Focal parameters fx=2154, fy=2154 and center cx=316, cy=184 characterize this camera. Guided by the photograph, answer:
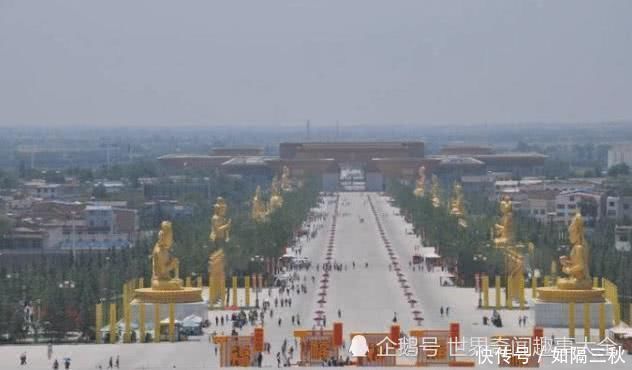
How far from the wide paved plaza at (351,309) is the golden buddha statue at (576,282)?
625 millimetres

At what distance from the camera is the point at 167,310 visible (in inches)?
1288

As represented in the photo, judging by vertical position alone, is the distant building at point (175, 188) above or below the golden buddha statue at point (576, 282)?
below

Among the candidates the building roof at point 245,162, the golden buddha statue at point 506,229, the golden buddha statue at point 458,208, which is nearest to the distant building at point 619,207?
the golden buddha statue at point 458,208

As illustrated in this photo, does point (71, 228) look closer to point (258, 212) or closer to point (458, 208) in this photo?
point (258, 212)

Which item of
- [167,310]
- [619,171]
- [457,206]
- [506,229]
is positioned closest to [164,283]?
[167,310]

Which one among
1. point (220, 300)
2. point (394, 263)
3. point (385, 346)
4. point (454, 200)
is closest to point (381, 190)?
point (454, 200)

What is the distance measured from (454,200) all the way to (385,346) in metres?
33.8

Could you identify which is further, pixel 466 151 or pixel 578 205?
pixel 466 151

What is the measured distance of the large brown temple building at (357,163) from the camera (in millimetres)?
91000

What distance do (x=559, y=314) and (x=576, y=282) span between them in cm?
55

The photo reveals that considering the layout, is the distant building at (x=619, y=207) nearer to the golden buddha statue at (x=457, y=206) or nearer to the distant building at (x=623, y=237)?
the golden buddha statue at (x=457, y=206)

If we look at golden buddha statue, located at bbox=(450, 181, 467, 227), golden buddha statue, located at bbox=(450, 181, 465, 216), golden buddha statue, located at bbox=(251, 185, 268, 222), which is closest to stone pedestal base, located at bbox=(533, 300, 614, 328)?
golden buddha statue, located at bbox=(251, 185, 268, 222)

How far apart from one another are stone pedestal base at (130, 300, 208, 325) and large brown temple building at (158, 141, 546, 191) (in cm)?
5495

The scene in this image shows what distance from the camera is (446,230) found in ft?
165
